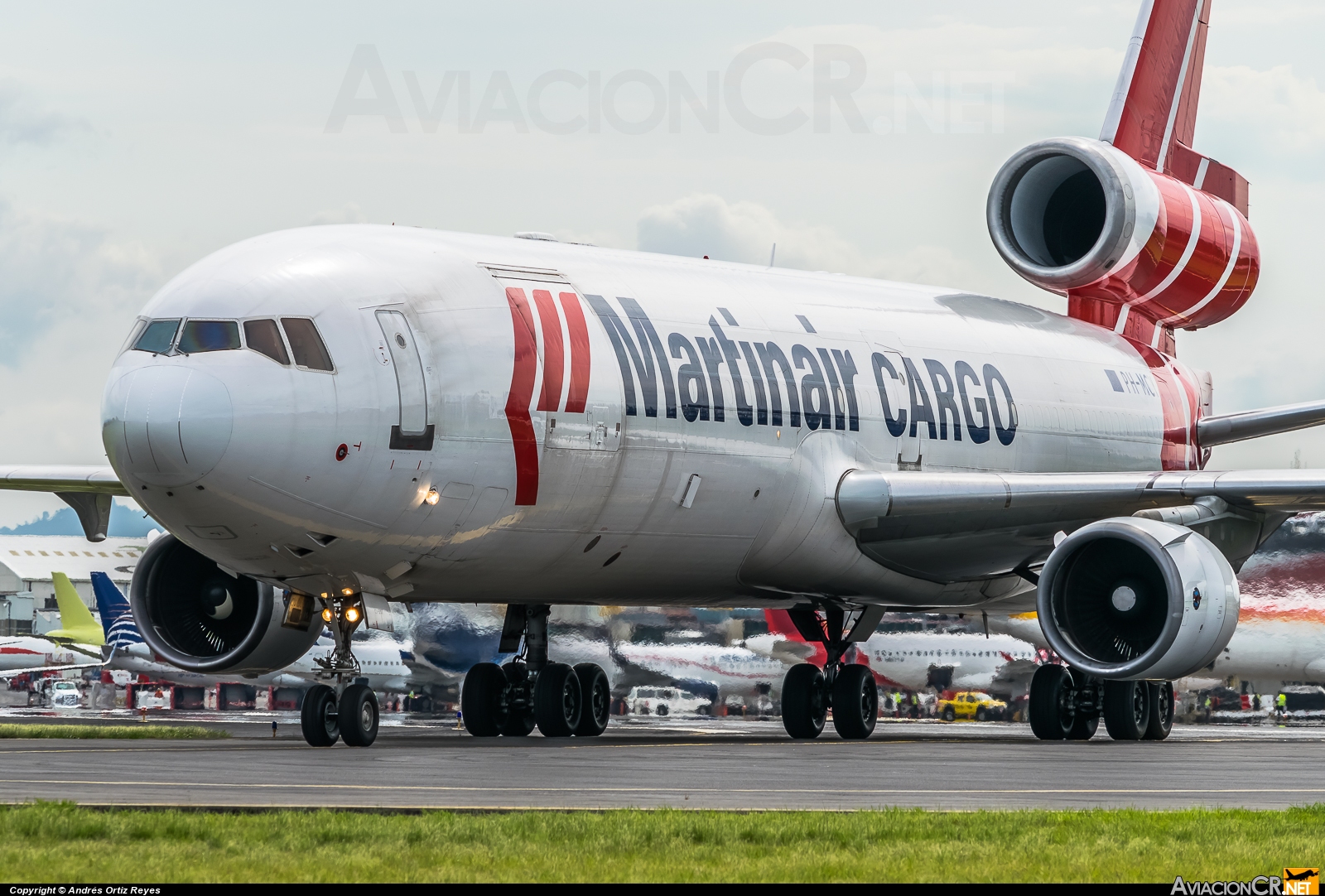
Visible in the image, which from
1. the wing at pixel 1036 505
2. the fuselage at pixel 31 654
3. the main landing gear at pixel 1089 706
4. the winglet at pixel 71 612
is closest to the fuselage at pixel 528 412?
the wing at pixel 1036 505

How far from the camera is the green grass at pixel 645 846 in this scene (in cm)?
741

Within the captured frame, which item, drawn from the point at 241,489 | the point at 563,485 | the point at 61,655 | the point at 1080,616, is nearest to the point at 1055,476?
the point at 1080,616

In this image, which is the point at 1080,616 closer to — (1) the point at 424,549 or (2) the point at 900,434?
(2) the point at 900,434

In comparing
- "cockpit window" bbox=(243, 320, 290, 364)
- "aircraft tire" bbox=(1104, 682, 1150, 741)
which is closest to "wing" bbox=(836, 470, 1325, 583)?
"aircraft tire" bbox=(1104, 682, 1150, 741)

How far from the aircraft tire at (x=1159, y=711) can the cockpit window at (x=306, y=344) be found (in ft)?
37.0

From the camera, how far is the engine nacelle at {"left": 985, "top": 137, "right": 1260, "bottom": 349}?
82.2ft

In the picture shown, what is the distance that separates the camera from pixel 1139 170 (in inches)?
993

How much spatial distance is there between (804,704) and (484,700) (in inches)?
141

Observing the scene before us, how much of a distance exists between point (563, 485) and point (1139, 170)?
11675mm

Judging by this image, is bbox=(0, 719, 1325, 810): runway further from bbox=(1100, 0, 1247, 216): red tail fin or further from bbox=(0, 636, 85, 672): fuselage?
bbox=(0, 636, 85, 672): fuselage

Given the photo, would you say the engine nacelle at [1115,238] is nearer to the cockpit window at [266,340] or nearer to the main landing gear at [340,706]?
the main landing gear at [340,706]

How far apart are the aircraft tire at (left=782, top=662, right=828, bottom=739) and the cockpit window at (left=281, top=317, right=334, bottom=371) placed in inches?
310

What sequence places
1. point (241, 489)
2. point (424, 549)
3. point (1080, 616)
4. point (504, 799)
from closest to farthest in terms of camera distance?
point (504, 799) → point (241, 489) → point (424, 549) → point (1080, 616)

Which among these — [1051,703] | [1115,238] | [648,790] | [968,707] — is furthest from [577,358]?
[968,707]
